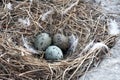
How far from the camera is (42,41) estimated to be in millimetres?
2791

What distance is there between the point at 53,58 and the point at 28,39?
11.7 inches

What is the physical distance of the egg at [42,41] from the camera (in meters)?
2.79

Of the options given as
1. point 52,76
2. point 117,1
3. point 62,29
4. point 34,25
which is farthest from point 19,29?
point 117,1

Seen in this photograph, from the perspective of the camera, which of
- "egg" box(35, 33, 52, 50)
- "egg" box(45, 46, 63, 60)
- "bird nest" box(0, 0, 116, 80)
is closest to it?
"bird nest" box(0, 0, 116, 80)

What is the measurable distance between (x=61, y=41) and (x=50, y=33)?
0.16m

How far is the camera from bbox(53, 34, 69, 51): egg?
2.81m

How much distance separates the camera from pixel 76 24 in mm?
3051

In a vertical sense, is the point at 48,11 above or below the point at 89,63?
above

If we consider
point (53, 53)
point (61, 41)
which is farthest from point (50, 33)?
point (53, 53)

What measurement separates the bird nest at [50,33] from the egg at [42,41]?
0.04 metres

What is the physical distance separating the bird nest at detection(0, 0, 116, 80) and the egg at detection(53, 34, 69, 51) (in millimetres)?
85

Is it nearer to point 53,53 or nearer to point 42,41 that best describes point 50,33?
point 42,41

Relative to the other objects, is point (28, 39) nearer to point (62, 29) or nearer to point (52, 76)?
point (62, 29)

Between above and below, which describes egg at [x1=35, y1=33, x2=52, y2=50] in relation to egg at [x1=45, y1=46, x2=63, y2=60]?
above
